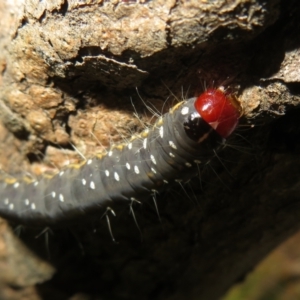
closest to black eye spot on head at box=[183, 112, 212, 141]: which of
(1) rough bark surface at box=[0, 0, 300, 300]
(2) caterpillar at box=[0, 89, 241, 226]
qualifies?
(2) caterpillar at box=[0, 89, 241, 226]

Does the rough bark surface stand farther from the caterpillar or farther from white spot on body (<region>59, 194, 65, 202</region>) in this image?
white spot on body (<region>59, 194, 65, 202</region>)

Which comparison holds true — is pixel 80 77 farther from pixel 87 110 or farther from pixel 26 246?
pixel 26 246

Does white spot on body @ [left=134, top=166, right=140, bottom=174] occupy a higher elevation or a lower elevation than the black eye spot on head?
lower

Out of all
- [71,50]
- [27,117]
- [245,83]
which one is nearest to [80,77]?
[71,50]

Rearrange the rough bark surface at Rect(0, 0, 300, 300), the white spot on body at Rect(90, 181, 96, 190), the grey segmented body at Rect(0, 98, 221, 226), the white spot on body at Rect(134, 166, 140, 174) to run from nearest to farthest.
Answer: the rough bark surface at Rect(0, 0, 300, 300) → the grey segmented body at Rect(0, 98, 221, 226) → the white spot on body at Rect(134, 166, 140, 174) → the white spot on body at Rect(90, 181, 96, 190)

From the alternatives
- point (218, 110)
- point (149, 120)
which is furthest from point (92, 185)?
point (218, 110)

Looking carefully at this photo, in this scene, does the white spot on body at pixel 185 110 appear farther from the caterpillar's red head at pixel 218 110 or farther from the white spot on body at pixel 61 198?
the white spot on body at pixel 61 198

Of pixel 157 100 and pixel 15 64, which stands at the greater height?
pixel 157 100

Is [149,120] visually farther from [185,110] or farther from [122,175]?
[185,110]
